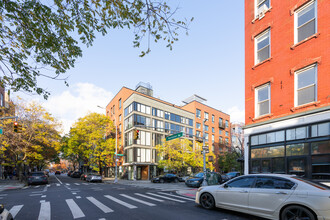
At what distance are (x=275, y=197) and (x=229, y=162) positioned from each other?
153ft

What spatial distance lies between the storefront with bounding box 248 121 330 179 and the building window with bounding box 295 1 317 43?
4.97 metres

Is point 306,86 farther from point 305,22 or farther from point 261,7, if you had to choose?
point 261,7

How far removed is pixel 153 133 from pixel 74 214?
3370cm

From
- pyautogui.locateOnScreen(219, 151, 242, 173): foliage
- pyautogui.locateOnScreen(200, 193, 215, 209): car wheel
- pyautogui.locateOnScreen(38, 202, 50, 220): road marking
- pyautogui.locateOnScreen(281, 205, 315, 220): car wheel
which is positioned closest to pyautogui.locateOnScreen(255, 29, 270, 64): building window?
pyautogui.locateOnScreen(200, 193, 215, 209): car wheel

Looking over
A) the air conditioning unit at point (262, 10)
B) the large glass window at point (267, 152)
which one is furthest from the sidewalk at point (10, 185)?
the air conditioning unit at point (262, 10)

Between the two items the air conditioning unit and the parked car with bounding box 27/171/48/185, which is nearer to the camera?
the air conditioning unit

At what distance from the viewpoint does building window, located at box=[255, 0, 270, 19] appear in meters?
13.8

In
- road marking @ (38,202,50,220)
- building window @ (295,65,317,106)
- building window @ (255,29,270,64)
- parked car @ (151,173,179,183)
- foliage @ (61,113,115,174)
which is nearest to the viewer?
road marking @ (38,202,50,220)

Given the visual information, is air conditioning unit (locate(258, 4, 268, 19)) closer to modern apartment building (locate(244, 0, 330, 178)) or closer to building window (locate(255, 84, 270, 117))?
modern apartment building (locate(244, 0, 330, 178))

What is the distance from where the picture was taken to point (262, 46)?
14008 mm

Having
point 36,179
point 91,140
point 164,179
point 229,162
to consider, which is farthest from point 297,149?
point 229,162

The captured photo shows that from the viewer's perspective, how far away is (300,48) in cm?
1146

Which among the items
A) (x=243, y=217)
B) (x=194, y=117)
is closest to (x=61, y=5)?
(x=243, y=217)

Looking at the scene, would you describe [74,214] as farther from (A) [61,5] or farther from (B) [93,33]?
(A) [61,5]
